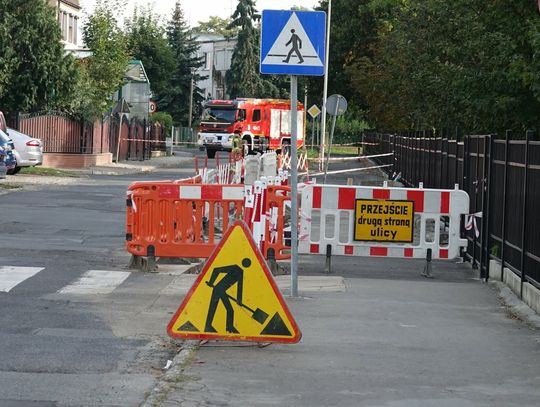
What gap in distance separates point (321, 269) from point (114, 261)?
267 cm

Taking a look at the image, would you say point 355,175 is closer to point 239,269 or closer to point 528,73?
point 528,73

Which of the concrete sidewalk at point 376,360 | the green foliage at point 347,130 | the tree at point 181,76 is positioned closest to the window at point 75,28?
the tree at point 181,76

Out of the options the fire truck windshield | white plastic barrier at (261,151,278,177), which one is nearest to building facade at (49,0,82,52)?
the fire truck windshield

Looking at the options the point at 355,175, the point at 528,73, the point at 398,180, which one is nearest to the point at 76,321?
the point at 528,73

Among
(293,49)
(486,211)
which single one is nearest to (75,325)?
(293,49)

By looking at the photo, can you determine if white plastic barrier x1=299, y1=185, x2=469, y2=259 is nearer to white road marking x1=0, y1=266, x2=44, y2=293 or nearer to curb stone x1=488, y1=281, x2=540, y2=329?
curb stone x1=488, y1=281, x2=540, y2=329

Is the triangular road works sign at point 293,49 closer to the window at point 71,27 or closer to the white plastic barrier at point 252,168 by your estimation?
the white plastic barrier at point 252,168

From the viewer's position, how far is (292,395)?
8094mm

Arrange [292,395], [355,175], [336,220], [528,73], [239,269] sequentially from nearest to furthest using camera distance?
[292,395], [239,269], [336,220], [528,73], [355,175]

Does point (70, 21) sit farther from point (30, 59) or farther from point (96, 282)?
point (96, 282)

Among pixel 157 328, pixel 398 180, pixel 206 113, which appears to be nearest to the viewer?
pixel 157 328

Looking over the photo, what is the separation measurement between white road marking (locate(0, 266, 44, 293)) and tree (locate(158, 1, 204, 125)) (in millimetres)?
96312

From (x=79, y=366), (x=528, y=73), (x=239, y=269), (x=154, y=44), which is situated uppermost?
(x=154, y=44)

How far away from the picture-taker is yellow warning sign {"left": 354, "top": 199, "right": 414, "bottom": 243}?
15602mm
